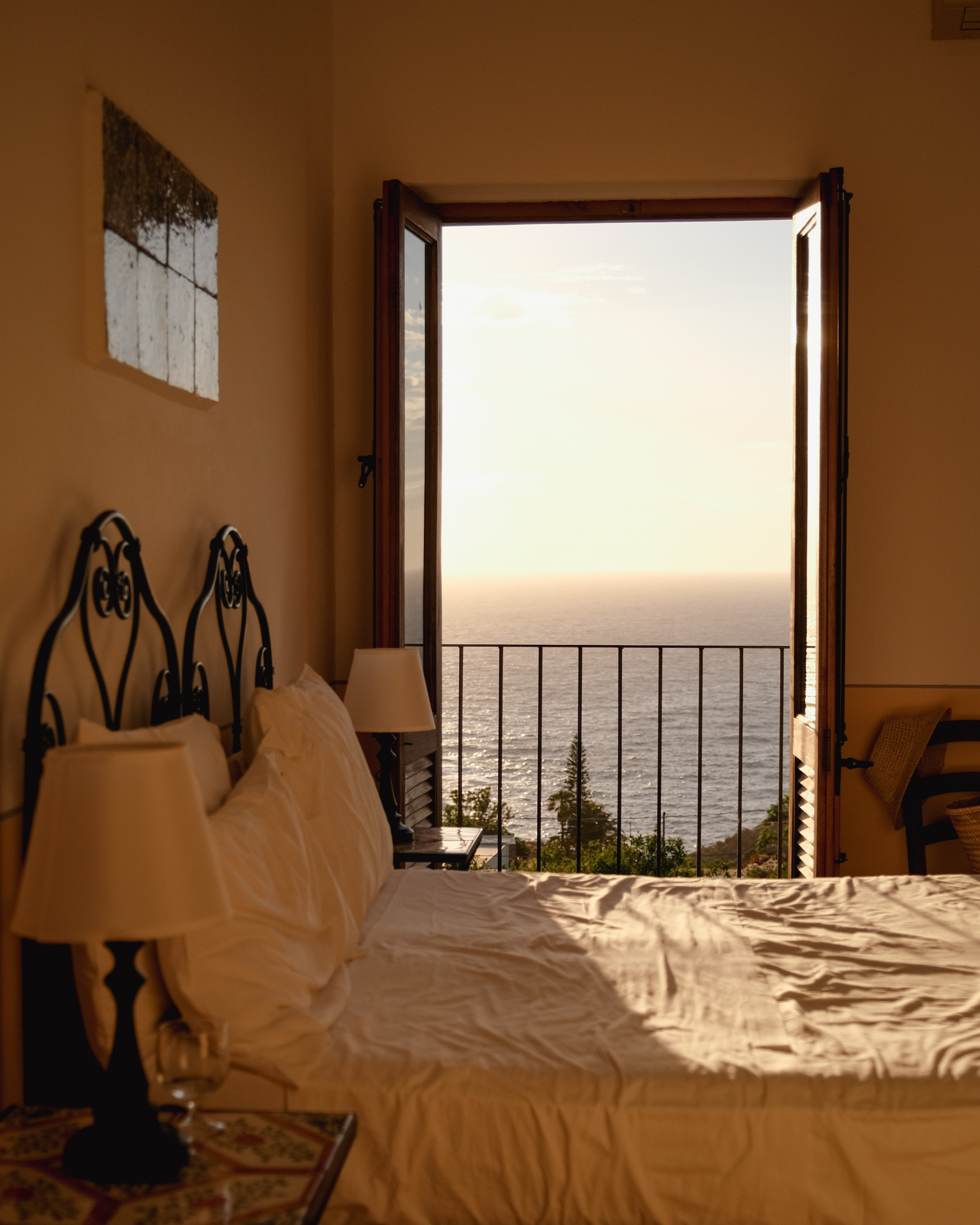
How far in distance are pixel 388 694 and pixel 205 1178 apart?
188cm

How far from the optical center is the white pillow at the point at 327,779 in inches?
88.3

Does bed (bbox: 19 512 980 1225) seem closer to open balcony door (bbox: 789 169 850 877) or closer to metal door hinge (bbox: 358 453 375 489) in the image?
open balcony door (bbox: 789 169 850 877)

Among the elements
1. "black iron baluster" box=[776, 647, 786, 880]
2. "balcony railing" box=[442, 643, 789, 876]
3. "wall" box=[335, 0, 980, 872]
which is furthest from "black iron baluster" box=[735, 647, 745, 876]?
"balcony railing" box=[442, 643, 789, 876]

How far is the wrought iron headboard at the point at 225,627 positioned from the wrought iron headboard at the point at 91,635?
7cm

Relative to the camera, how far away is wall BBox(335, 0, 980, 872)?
363cm

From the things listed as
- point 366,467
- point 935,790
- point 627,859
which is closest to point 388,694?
point 366,467

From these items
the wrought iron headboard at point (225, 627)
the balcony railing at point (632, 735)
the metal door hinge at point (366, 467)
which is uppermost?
the metal door hinge at point (366, 467)

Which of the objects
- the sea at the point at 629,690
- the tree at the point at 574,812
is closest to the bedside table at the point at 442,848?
the tree at the point at 574,812

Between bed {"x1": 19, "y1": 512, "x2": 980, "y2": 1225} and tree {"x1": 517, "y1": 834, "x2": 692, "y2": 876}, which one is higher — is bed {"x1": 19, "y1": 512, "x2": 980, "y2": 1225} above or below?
above

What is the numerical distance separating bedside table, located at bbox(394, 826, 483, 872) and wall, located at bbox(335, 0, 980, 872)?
128 cm

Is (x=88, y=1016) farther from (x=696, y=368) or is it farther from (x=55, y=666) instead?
(x=696, y=368)

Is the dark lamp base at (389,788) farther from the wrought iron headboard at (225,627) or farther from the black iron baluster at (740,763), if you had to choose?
the black iron baluster at (740,763)

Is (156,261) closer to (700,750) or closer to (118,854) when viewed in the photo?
(118,854)

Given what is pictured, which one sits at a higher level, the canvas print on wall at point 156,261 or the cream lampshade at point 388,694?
the canvas print on wall at point 156,261
